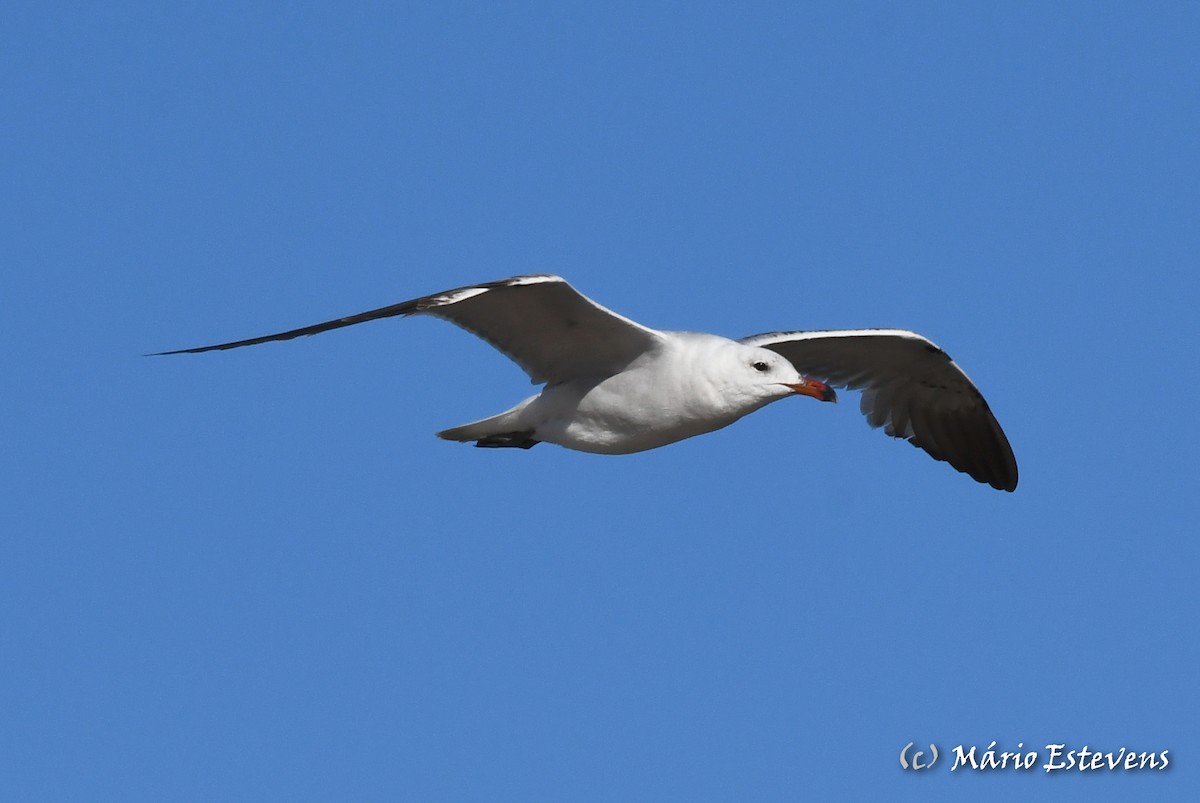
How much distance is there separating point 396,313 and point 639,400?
185 centimetres

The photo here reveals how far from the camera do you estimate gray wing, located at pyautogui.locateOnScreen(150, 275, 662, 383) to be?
9977mm

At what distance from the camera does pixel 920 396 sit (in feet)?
45.5

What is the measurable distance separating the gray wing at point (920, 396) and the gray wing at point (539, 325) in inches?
95.3

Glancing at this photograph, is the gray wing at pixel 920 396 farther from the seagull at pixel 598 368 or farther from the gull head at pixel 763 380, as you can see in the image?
the gull head at pixel 763 380

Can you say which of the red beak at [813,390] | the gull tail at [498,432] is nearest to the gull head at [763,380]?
the red beak at [813,390]

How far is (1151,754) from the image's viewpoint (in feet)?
35.0

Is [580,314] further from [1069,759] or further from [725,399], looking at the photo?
[1069,759]

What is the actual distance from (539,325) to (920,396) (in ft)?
14.7

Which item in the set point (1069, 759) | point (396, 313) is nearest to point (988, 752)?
point (1069, 759)

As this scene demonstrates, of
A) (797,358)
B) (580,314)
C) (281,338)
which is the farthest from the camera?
(797,358)

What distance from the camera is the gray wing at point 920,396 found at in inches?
519

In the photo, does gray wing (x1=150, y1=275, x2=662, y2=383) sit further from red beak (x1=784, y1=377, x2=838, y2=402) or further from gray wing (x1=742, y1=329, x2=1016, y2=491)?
gray wing (x1=742, y1=329, x2=1016, y2=491)

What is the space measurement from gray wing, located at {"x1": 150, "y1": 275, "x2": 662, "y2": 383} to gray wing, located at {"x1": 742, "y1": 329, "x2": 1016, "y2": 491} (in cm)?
242

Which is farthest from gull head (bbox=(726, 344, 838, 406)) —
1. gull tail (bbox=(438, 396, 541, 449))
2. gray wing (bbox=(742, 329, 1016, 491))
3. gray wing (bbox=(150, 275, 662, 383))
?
gray wing (bbox=(742, 329, 1016, 491))
